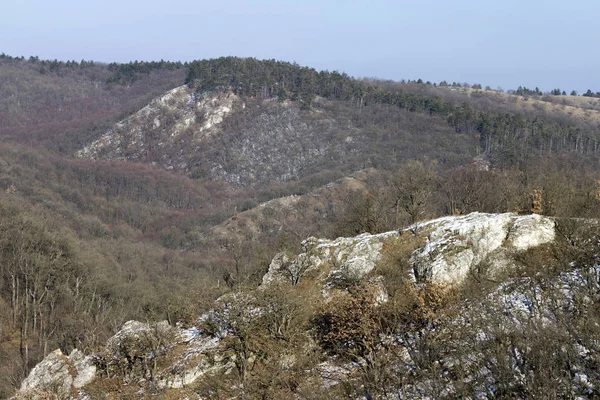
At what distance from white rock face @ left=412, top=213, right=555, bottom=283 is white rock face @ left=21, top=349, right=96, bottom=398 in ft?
74.5

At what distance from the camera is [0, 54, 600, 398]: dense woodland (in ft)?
159

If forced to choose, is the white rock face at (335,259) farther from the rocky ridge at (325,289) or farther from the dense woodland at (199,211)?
the dense woodland at (199,211)

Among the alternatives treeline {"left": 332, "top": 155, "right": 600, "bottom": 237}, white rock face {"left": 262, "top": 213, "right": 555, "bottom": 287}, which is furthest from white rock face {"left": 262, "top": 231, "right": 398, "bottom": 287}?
treeline {"left": 332, "top": 155, "right": 600, "bottom": 237}

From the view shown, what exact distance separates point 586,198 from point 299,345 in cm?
2652

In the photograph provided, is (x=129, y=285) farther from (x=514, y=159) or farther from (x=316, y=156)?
(x=316, y=156)

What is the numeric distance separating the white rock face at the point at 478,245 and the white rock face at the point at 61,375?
74.5 ft

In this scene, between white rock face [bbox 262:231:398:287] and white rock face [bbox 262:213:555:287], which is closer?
white rock face [bbox 262:213:555:287]

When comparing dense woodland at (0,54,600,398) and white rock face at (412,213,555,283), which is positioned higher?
white rock face at (412,213,555,283)

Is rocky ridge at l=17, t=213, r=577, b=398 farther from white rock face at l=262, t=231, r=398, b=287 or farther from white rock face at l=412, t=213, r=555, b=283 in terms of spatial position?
white rock face at l=262, t=231, r=398, b=287

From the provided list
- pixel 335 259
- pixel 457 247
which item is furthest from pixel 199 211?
pixel 457 247

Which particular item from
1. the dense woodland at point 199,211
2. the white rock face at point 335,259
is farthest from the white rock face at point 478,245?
the dense woodland at point 199,211

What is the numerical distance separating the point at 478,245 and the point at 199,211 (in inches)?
5799

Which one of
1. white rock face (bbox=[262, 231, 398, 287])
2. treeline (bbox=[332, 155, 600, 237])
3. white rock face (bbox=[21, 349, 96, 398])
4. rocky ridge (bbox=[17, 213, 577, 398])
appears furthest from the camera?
treeline (bbox=[332, 155, 600, 237])

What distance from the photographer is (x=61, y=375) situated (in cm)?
3319
